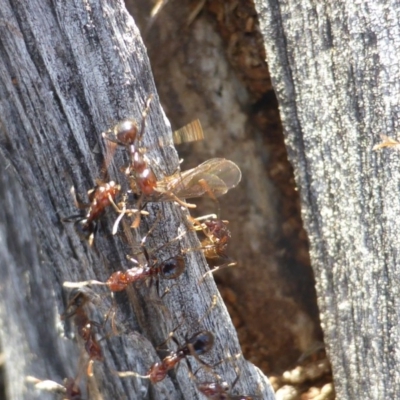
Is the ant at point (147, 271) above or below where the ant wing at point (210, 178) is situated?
below

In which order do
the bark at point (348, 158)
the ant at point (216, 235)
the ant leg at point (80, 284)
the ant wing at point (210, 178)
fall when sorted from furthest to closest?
the ant at point (216, 235)
the ant wing at point (210, 178)
the ant leg at point (80, 284)
the bark at point (348, 158)

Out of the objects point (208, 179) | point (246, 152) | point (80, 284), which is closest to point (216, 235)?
point (208, 179)

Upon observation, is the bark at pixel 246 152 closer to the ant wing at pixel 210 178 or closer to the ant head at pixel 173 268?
the ant wing at pixel 210 178

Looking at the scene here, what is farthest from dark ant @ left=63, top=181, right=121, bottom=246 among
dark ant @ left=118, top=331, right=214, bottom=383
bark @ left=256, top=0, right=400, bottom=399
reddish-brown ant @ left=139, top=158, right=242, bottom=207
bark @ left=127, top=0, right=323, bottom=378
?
bark @ left=127, top=0, right=323, bottom=378

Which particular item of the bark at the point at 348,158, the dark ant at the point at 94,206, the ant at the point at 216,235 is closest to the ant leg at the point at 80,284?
the dark ant at the point at 94,206

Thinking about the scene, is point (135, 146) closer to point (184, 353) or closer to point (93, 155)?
point (93, 155)
